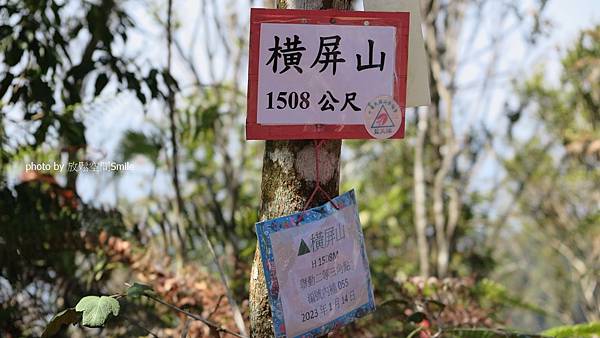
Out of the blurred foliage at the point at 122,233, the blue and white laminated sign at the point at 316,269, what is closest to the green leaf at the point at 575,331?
the blurred foliage at the point at 122,233

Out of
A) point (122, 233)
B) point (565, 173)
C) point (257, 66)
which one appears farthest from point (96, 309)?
point (565, 173)

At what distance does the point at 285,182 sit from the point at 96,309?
0.45m

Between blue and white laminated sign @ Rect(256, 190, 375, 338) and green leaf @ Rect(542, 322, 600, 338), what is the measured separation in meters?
0.85

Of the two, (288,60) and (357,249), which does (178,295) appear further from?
(288,60)

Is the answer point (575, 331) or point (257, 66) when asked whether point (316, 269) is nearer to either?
point (257, 66)

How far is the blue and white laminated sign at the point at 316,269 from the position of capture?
153cm

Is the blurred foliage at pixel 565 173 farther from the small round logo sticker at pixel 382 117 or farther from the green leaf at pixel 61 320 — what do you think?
the green leaf at pixel 61 320

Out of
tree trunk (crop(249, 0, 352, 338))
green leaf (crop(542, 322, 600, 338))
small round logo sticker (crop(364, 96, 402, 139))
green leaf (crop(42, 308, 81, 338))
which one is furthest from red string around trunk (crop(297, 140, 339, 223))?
green leaf (crop(542, 322, 600, 338))

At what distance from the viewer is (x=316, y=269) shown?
1584mm

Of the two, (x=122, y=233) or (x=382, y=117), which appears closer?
(x=382, y=117)

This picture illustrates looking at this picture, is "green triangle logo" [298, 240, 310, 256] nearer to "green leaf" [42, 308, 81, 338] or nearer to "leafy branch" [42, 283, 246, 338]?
"leafy branch" [42, 283, 246, 338]

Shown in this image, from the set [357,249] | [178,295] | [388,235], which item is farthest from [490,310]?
[388,235]

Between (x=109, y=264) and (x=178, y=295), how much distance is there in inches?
14.3

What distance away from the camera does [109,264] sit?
2.65m
